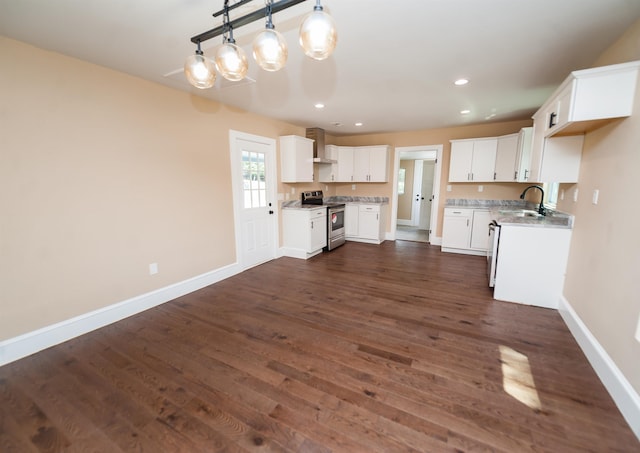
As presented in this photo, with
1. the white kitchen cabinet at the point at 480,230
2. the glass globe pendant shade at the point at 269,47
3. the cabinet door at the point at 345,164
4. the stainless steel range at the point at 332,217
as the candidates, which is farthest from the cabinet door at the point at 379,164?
the glass globe pendant shade at the point at 269,47

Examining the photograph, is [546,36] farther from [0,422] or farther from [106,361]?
[0,422]

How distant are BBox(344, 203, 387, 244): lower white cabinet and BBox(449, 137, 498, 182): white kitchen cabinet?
157 centimetres

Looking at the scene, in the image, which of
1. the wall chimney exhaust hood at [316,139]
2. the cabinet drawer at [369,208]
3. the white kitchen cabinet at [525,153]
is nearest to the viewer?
the white kitchen cabinet at [525,153]

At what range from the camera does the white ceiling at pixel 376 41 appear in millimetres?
1646

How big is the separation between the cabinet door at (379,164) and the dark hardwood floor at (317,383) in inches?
133

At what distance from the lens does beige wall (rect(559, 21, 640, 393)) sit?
5.41 feet

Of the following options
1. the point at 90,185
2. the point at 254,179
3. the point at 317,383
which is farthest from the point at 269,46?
the point at 254,179

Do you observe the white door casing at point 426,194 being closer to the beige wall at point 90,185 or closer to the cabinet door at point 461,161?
the cabinet door at point 461,161

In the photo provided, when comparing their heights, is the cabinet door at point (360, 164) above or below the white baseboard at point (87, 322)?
above

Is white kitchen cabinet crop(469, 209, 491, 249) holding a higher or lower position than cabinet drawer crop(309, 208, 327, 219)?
lower

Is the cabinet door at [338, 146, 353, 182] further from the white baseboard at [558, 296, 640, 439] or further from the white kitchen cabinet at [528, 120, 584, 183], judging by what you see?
the white baseboard at [558, 296, 640, 439]

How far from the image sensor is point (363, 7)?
163 centimetres

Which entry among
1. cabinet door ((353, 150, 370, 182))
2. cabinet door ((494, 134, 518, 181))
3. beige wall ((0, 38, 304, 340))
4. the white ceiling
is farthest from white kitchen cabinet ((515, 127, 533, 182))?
beige wall ((0, 38, 304, 340))

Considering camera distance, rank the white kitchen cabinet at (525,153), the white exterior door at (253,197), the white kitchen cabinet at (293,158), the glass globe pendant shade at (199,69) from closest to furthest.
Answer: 1. the glass globe pendant shade at (199,69)
2. the white kitchen cabinet at (525,153)
3. the white exterior door at (253,197)
4. the white kitchen cabinet at (293,158)
